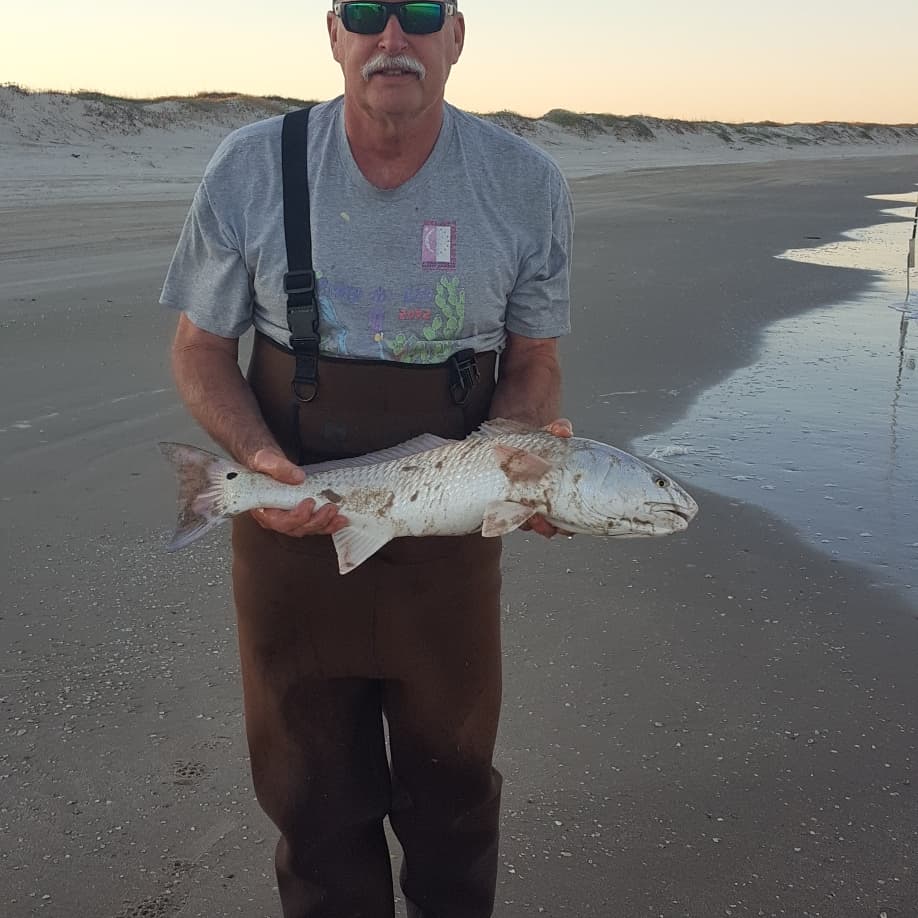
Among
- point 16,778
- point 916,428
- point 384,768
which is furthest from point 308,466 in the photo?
point 916,428

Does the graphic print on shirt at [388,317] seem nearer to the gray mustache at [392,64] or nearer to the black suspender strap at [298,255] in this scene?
the black suspender strap at [298,255]

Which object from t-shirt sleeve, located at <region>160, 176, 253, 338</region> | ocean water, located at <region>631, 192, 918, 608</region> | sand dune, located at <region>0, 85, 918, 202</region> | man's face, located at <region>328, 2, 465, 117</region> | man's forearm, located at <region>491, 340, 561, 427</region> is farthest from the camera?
sand dune, located at <region>0, 85, 918, 202</region>

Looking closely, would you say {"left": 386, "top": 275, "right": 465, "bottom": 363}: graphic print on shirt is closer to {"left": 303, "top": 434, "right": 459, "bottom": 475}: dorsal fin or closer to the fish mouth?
{"left": 303, "top": 434, "right": 459, "bottom": 475}: dorsal fin

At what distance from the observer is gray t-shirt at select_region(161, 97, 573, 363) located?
8.73 ft

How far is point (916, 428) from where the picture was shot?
24.6ft

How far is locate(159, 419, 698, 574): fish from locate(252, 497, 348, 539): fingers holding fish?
2 cm

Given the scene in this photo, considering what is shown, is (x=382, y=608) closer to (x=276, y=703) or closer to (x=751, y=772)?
(x=276, y=703)

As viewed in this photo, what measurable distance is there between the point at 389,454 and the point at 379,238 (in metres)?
0.56

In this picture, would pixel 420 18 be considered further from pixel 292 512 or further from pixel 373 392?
pixel 292 512

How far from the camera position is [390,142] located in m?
2.64

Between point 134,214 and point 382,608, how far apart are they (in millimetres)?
18160

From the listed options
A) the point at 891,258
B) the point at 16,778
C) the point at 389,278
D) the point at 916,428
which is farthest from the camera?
the point at 891,258

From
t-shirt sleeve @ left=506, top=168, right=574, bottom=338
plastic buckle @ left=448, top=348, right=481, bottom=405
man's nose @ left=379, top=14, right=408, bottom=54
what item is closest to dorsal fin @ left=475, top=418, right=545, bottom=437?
plastic buckle @ left=448, top=348, right=481, bottom=405

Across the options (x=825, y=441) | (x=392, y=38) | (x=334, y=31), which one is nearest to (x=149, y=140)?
(x=825, y=441)
